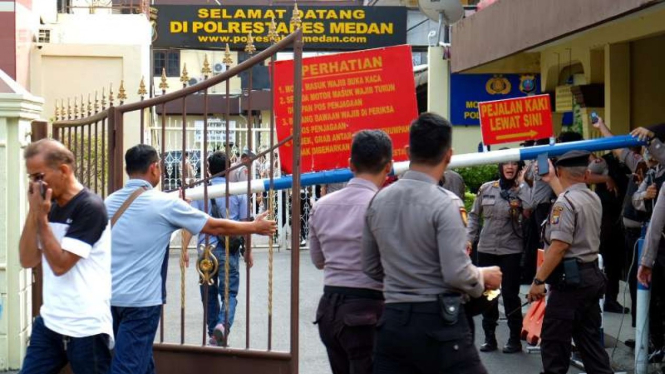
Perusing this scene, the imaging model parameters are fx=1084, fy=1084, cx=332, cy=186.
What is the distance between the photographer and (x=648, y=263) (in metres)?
8.34

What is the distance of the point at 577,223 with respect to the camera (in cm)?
768

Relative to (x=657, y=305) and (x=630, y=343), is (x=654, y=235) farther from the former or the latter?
(x=630, y=343)

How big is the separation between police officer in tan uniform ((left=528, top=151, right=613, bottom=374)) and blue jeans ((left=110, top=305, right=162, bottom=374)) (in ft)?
9.19

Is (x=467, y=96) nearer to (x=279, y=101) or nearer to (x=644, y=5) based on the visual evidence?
(x=644, y=5)

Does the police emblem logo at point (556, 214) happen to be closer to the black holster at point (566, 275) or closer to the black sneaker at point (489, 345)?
the black holster at point (566, 275)

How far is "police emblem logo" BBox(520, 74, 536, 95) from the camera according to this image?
19475 mm

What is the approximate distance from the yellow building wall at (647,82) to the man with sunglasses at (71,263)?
1048 centimetres

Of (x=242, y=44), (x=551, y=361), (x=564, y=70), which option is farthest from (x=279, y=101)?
(x=242, y=44)

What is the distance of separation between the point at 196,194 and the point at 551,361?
2812mm

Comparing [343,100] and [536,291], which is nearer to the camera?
[343,100]

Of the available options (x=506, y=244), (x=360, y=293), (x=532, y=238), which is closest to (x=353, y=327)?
(x=360, y=293)

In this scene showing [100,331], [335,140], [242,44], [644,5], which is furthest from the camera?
[242,44]

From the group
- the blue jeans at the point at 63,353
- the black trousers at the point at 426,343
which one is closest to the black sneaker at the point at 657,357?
the black trousers at the point at 426,343

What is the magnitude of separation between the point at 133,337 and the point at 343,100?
208 cm
